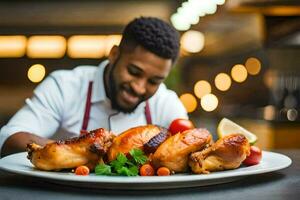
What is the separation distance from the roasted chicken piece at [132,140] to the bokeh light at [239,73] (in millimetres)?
8668

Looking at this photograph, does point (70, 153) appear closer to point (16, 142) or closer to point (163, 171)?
point (163, 171)

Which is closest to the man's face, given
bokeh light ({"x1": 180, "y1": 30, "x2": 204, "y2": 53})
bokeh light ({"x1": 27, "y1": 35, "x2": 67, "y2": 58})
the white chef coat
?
the white chef coat

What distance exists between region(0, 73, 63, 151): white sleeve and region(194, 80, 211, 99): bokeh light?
336 inches

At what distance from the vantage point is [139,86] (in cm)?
196

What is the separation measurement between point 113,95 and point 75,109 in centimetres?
20

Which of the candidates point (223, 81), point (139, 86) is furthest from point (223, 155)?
point (223, 81)

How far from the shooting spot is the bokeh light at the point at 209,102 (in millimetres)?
10262

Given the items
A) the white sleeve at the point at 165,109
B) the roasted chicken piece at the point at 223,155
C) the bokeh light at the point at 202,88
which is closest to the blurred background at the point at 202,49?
the bokeh light at the point at 202,88

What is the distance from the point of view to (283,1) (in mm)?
4859

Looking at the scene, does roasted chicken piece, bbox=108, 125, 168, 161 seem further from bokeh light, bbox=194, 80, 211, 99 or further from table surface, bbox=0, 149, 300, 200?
bokeh light, bbox=194, 80, 211, 99

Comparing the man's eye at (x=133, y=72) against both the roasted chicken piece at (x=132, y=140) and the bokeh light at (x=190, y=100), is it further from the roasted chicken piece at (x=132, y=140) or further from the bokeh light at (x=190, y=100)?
the bokeh light at (x=190, y=100)

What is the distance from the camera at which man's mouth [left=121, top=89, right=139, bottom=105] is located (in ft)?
6.57

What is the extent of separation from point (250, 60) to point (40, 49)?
129 inches

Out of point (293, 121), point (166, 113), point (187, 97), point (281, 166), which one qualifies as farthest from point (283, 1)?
point (187, 97)
